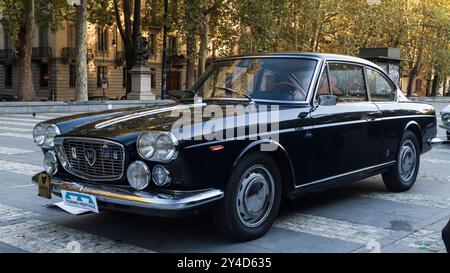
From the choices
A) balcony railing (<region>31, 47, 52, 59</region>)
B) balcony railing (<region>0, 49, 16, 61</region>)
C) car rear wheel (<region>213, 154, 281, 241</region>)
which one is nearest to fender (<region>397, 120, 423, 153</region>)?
car rear wheel (<region>213, 154, 281, 241</region>)

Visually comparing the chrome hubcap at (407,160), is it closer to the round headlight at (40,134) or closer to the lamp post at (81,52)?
the round headlight at (40,134)

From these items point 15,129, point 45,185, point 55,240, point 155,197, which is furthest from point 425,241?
point 15,129

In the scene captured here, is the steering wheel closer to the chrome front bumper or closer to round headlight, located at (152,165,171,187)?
the chrome front bumper

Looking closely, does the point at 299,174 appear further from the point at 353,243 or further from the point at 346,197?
the point at 346,197

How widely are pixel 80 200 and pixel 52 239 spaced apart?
531 mm

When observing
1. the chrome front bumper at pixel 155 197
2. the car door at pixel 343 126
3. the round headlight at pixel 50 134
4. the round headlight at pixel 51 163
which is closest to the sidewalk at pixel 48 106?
the car door at pixel 343 126

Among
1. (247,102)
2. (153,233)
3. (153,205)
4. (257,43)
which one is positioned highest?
(257,43)

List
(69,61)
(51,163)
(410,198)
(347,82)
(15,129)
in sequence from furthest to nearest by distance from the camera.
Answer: (69,61) < (15,129) < (410,198) < (347,82) < (51,163)

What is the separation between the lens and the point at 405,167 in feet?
22.8

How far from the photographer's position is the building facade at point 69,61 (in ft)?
154

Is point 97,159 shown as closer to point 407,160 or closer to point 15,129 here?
point 407,160
